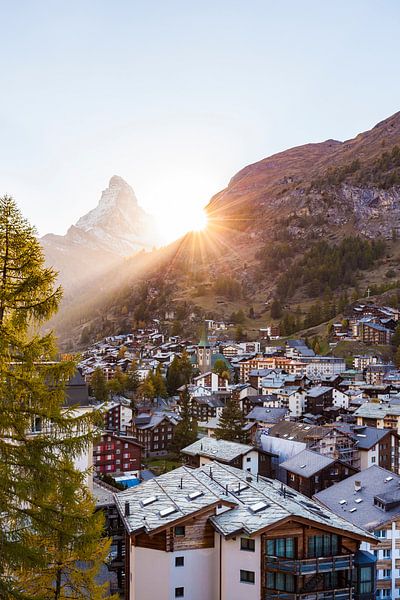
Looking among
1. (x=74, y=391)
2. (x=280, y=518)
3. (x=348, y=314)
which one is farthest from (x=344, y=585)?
(x=348, y=314)

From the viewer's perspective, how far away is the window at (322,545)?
77.5 feet

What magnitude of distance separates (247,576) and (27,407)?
1579 cm

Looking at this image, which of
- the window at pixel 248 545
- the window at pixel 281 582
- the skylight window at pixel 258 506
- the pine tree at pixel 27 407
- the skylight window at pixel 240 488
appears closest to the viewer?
the pine tree at pixel 27 407

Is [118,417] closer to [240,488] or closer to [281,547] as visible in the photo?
[240,488]

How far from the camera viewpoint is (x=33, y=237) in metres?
11.8

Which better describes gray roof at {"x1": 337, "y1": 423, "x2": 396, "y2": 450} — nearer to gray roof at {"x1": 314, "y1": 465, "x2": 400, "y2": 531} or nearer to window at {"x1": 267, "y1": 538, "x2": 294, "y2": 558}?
gray roof at {"x1": 314, "y1": 465, "x2": 400, "y2": 531}

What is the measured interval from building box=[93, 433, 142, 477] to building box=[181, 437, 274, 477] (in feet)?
26.5

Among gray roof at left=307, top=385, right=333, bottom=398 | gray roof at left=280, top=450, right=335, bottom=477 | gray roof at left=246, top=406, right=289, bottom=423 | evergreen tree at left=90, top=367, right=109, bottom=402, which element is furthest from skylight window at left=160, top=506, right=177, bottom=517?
evergreen tree at left=90, top=367, right=109, bottom=402

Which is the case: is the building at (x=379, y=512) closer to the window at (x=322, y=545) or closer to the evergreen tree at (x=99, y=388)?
the window at (x=322, y=545)

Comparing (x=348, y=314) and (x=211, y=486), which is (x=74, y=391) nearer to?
(x=211, y=486)

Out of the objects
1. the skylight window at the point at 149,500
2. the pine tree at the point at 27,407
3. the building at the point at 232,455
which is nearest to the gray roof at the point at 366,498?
the skylight window at the point at 149,500

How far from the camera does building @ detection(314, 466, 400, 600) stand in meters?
31.0

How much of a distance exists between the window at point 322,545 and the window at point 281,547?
34.5 inches

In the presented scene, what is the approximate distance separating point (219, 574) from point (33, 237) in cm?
1768
